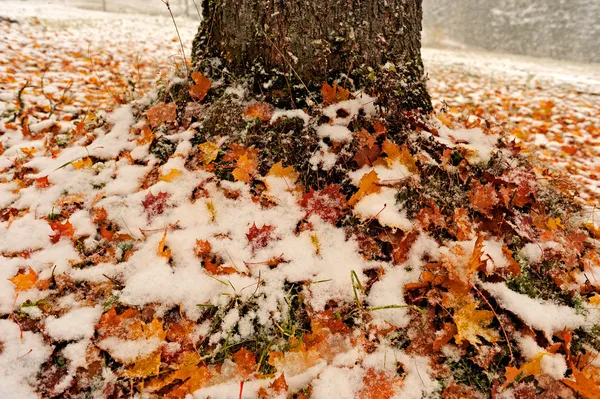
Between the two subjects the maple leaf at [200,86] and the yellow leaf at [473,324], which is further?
the maple leaf at [200,86]

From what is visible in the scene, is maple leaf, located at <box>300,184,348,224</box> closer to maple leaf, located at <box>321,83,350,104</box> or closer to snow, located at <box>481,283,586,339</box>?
maple leaf, located at <box>321,83,350,104</box>

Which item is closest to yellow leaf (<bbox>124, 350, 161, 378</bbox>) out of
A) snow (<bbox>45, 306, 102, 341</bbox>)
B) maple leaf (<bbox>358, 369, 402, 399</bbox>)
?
snow (<bbox>45, 306, 102, 341</bbox>)

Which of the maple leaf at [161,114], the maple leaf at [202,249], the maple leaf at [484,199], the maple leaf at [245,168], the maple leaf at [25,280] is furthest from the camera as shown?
the maple leaf at [161,114]

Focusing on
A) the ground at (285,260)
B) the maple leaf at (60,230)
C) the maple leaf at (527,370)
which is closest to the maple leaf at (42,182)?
the ground at (285,260)

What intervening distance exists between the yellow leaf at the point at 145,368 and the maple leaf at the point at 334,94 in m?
1.42

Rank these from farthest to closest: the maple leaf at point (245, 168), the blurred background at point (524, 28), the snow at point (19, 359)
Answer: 1. the blurred background at point (524, 28)
2. the maple leaf at point (245, 168)
3. the snow at point (19, 359)

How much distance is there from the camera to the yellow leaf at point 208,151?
1.87 metres

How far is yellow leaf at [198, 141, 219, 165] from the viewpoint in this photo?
1872 mm

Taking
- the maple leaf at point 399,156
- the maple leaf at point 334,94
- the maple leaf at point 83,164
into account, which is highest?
the maple leaf at point 334,94

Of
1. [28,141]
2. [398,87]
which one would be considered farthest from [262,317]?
[28,141]

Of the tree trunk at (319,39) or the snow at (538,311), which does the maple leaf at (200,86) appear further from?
the snow at (538,311)

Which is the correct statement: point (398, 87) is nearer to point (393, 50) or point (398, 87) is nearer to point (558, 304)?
point (393, 50)

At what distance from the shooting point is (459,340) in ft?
4.16

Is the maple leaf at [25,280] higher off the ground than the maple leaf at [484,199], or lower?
lower
